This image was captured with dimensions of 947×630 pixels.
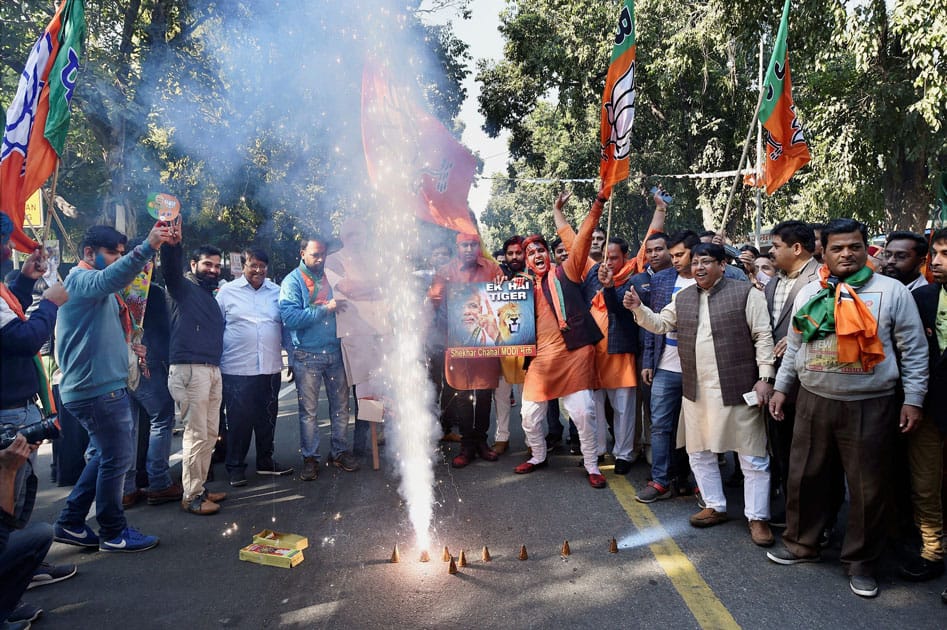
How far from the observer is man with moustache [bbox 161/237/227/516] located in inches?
193

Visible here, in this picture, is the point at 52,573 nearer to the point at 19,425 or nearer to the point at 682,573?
the point at 19,425

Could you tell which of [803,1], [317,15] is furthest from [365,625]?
[803,1]

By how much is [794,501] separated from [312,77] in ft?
29.9

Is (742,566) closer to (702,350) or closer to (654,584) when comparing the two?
(654,584)

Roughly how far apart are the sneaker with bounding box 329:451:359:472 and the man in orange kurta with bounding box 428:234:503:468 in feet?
3.18

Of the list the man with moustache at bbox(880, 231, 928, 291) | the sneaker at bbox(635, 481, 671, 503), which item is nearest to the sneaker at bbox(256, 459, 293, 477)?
the sneaker at bbox(635, 481, 671, 503)

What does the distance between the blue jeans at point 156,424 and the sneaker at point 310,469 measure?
1071 millimetres

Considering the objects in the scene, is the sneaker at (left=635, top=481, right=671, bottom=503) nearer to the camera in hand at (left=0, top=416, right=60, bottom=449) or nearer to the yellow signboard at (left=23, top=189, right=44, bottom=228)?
the camera in hand at (left=0, top=416, right=60, bottom=449)

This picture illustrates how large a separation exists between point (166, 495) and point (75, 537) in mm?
970

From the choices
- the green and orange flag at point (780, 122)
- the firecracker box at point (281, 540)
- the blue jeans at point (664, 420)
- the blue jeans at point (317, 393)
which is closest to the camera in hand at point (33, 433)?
the firecracker box at point (281, 540)

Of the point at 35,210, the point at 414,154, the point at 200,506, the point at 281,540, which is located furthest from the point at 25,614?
the point at 35,210

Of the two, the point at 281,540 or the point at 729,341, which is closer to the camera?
the point at 281,540

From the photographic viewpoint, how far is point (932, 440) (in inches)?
143

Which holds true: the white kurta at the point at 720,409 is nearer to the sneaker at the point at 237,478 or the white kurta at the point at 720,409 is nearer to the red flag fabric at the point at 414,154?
the red flag fabric at the point at 414,154
